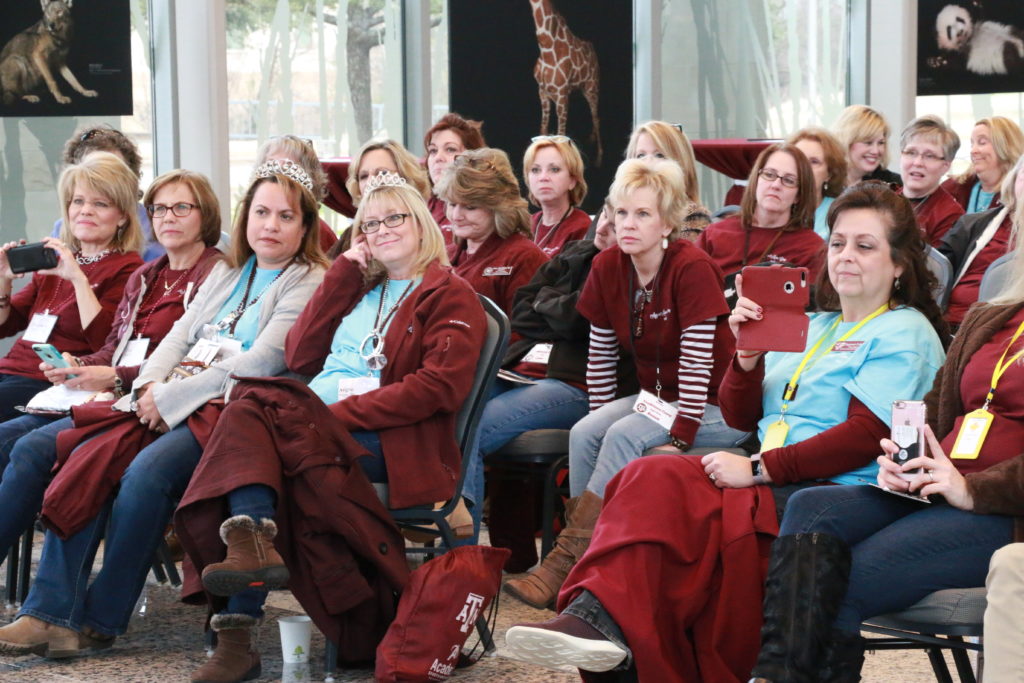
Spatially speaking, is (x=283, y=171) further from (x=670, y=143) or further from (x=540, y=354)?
(x=670, y=143)

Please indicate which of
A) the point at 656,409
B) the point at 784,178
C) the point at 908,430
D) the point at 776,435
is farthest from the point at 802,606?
the point at 784,178

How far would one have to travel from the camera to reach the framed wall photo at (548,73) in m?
7.77

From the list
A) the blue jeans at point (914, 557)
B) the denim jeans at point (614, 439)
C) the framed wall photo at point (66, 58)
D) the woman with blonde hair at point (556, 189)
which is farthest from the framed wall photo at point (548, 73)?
the blue jeans at point (914, 557)

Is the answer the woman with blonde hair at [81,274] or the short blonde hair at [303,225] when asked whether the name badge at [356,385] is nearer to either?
the short blonde hair at [303,225]

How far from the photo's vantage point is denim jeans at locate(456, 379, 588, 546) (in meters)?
4.09

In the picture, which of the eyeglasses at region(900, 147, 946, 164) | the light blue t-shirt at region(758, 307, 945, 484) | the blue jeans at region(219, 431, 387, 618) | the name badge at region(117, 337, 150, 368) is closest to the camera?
the light blue t-shirt at region(758, 307, 945, 484)

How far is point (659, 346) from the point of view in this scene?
3.92 meters

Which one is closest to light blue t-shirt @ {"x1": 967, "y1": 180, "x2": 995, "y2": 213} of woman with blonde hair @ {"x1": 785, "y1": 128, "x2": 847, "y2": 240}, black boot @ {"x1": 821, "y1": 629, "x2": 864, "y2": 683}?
woman with blonde hair @ {"x1": 785, "y1": 128, "x2": 847, "y2": 240}

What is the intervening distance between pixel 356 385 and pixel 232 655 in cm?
78

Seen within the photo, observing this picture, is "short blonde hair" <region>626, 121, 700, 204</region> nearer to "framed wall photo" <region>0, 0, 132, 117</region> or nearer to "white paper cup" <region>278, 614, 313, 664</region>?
"white paper cup" <region>278, 614, 313, 664</region>

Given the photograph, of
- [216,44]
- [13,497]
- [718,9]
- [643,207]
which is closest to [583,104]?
[718,9]

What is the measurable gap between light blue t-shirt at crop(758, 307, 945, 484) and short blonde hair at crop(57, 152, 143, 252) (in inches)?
104

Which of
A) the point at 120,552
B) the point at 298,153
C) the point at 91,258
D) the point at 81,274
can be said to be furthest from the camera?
the point at 298,153

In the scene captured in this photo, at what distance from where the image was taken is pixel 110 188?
470 centimetres
